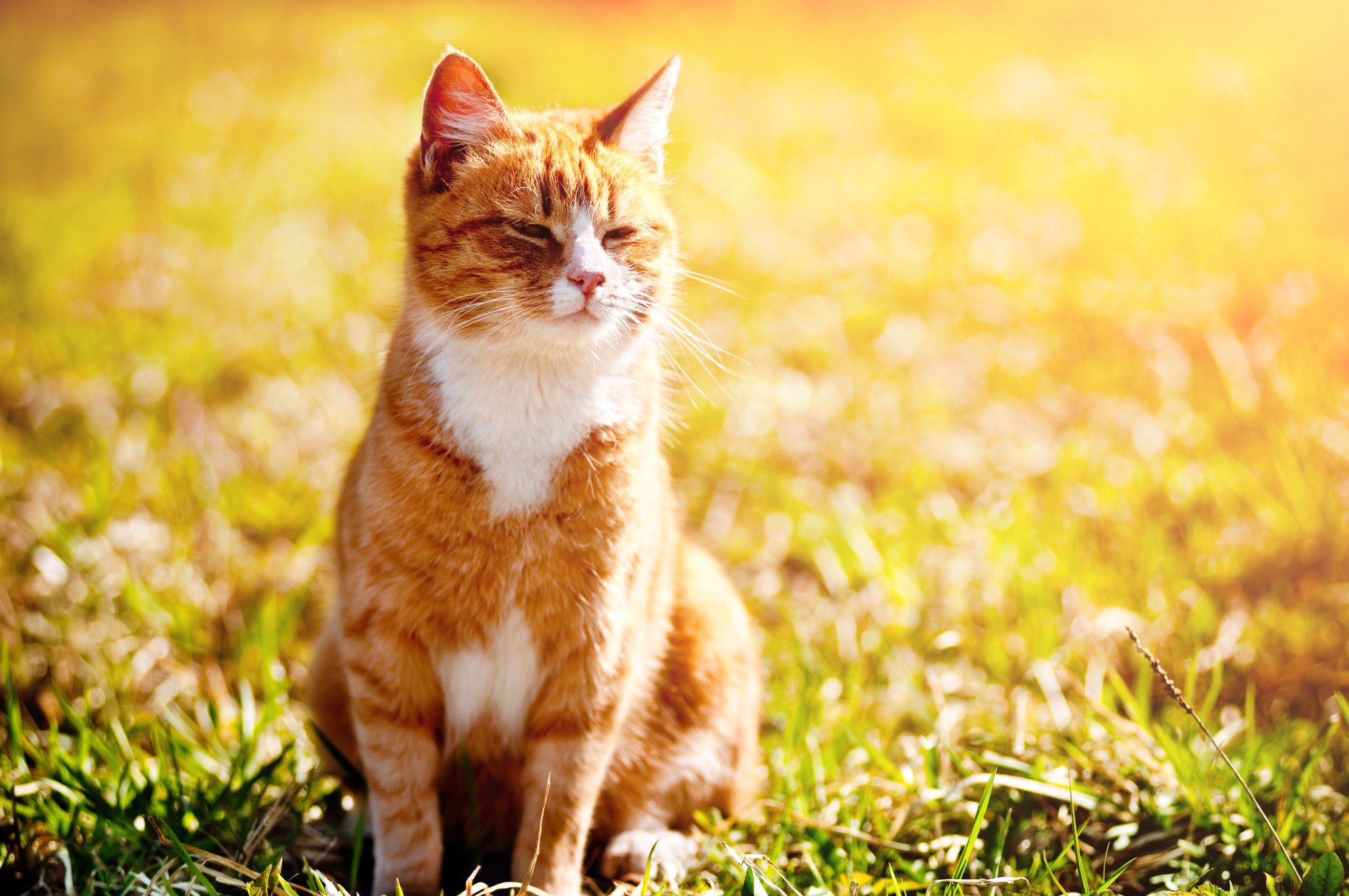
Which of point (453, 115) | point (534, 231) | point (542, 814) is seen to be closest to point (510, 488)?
point (534, 231)

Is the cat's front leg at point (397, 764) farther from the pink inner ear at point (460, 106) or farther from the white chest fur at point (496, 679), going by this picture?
the pink inner ear at point (460, 106)

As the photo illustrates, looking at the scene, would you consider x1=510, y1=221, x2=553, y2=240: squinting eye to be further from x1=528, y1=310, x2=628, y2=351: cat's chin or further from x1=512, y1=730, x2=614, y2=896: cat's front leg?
x1=512, y1=730, x2=614, y2=896: cat's front leg

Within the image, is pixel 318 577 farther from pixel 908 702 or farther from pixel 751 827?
pixel 908 702

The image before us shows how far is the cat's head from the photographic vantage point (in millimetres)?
1738

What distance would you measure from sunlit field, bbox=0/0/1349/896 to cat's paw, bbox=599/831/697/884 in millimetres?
73

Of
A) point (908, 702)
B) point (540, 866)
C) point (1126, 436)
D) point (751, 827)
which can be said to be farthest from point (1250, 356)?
point (540, 866)

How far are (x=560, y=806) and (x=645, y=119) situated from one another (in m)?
1.34

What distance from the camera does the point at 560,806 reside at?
1.83 m

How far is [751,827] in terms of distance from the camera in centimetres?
211

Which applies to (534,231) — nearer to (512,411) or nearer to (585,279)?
(585,279)

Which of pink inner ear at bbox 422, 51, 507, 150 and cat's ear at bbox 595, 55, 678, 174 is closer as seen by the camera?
pink inner ear at bbox 422, 51, 507, 150


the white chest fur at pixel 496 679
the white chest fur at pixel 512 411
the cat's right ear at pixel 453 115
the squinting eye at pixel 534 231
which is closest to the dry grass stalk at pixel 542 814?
the white chest fur at pixel 496 679

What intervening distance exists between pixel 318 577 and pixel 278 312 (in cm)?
177

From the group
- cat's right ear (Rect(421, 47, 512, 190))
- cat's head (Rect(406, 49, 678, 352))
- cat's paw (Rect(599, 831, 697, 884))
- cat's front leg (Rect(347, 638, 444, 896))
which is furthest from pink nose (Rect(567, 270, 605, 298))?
cat's paw (Rect(599, 831, 697, 884))
